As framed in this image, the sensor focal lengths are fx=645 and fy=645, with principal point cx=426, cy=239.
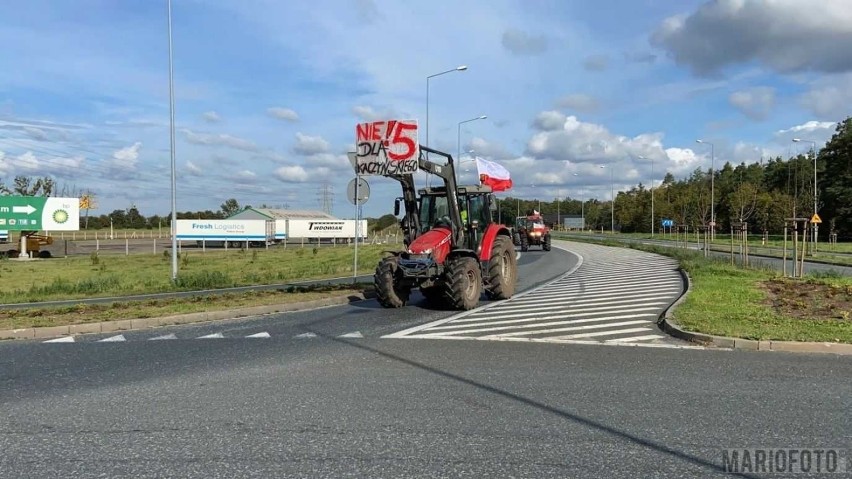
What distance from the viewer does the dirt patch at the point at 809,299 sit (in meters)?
11.7

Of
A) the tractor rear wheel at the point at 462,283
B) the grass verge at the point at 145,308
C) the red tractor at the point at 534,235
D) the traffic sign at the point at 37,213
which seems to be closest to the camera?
the grass verge at the point at 145,308

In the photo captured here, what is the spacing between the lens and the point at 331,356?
28.7ft

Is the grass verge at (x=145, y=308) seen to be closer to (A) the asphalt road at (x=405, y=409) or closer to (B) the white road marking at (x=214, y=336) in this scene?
(B) the white road marking at (x=214, y=336)

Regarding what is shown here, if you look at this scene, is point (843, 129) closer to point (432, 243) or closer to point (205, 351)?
point (432, 243)

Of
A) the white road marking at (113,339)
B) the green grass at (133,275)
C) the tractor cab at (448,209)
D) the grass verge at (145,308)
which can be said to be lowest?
the green grass at (133,275)

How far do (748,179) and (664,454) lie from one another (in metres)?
107

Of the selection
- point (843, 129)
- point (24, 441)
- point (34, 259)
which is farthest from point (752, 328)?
point (843, 129)

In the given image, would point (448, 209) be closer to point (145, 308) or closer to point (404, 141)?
point (404, 141)

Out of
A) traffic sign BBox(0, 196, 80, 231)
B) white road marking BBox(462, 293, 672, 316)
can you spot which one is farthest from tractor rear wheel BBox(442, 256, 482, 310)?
traffic sign BBox(0, 196, 80, 231)

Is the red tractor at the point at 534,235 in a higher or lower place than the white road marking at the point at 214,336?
higher

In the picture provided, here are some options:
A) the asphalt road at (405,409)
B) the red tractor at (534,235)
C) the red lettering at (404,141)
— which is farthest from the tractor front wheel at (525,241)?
the asphalt road at (405,409)

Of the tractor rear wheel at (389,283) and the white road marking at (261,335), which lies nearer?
the white road marking at (261,335)

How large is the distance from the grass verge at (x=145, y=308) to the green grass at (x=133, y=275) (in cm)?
533

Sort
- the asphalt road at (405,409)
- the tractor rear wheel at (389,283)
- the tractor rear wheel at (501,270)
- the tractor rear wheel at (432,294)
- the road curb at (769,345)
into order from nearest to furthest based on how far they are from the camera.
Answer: the asphalt road at (405,409)
the road curb at (769,345)
the tractor rear wheel at (389,283)
the tractor rear wheel at (432,294)
the tractor rear wheel at (501,270)
